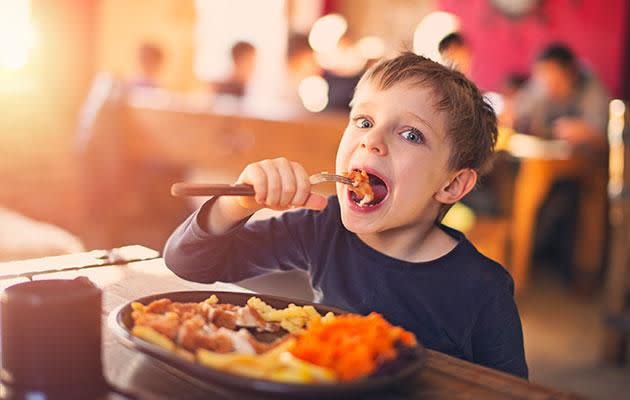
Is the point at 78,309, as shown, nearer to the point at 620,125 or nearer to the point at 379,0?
the point at 620,125

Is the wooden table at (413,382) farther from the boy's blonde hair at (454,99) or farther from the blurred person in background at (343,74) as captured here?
the blurred person in background at (343,74)

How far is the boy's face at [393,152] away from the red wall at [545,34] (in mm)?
4883

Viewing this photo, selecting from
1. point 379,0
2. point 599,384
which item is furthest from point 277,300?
point 379,0

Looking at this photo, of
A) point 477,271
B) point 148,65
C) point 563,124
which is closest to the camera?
point 477,271

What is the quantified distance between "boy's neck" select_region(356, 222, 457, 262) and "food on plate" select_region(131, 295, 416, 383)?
366mm

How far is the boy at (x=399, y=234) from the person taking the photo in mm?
1267

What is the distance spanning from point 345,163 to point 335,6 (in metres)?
7.08

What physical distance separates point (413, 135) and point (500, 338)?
1.13 ft

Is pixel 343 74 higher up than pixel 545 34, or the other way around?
pixel 545 34

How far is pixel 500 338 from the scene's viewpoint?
1.26 metres

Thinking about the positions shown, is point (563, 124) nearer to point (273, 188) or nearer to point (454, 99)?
point (454, 99)

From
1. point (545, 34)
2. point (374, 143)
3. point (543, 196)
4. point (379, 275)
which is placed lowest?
point (543, 196)

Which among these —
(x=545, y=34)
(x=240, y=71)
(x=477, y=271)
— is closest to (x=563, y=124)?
(x=545, y=34)

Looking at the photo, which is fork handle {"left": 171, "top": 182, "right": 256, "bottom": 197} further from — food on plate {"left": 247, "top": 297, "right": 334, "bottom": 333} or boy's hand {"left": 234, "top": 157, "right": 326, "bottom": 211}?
food on plate {"left": 247, "top": 297, "right": 334, "bottom": 333}
